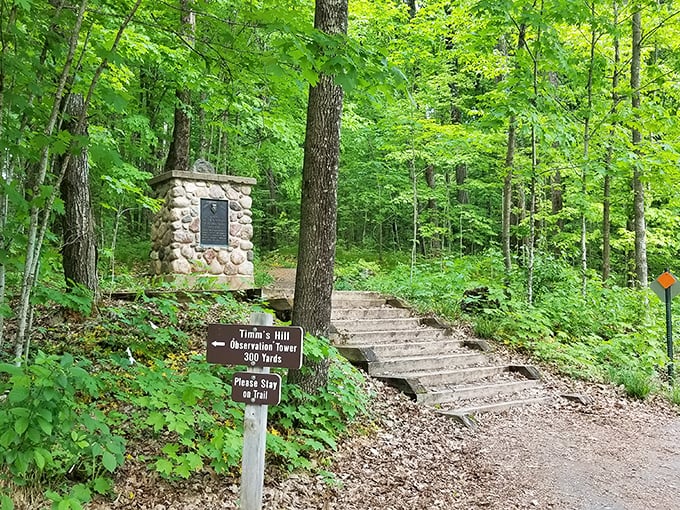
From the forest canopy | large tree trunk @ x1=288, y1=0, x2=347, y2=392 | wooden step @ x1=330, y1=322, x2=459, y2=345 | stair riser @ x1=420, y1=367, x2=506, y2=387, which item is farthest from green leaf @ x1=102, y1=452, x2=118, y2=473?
Answer: stair riser @ x1=420, y1=367, x2=506, y2=387

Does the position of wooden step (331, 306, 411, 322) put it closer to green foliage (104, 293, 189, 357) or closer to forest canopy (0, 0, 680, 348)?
forest canopy (0, 0, 680, 348)

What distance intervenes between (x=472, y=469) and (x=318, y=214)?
104 inches

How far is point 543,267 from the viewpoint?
9.87 metres

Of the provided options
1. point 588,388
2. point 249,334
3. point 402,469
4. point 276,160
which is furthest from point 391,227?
point 249,334

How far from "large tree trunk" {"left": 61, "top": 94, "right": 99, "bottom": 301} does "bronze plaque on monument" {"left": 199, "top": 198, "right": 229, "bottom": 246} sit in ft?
10.9

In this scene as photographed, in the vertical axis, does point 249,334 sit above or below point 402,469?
above

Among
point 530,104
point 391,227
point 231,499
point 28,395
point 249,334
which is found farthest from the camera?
point 391,227

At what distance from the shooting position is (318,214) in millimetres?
4516

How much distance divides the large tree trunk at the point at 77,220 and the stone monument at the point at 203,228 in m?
2.76

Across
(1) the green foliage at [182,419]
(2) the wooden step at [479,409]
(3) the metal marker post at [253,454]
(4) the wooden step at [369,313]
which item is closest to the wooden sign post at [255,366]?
(3) the metal marker post at [253,454]

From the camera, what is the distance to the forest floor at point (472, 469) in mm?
3287

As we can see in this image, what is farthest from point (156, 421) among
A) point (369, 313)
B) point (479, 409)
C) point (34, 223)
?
point (369, 313)

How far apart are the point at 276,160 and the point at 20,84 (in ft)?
33.8

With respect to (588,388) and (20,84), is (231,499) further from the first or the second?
(588,388)
